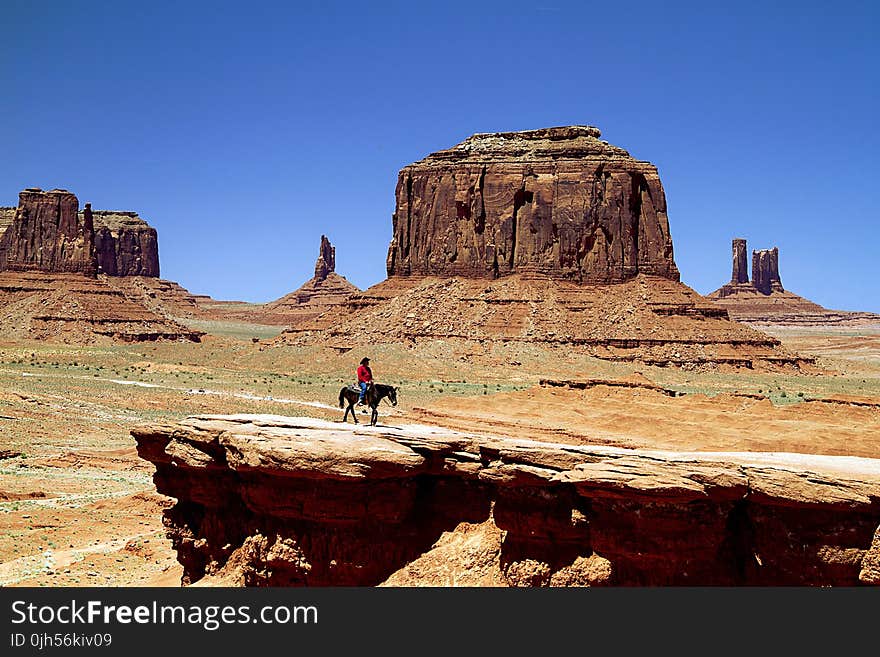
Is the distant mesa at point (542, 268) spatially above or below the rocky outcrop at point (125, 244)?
below

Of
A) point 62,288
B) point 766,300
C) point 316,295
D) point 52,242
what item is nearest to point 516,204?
point 62,288

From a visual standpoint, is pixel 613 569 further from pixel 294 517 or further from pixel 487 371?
pixel 487 371

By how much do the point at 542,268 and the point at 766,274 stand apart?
131542mm

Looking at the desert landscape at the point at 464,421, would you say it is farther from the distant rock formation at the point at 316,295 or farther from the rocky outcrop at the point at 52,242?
the distant rock formation at the point at 316,295

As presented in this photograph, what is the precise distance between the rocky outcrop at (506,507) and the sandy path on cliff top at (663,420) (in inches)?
446

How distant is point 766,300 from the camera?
18238 cm

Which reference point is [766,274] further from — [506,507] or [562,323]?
[506,507]

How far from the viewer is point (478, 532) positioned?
11.2 metres

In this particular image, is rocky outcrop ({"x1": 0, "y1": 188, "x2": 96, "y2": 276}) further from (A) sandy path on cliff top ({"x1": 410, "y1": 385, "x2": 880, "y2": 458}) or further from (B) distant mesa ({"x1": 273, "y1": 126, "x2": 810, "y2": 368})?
(A) sandy path on cliff top ({"x1": 410, "y1": 385, "x2": 880, "y2": 458})

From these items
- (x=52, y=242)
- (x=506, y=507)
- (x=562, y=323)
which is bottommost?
(x=506, y=507)

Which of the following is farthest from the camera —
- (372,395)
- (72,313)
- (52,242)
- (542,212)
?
(52,242)

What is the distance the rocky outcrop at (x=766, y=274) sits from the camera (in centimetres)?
18950

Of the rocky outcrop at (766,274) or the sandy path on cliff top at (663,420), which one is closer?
the sandy path on cliff top at (663,420)

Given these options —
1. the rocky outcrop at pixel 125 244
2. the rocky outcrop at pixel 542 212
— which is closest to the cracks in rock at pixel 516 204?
the rocky outcrop at pixel 542 212
